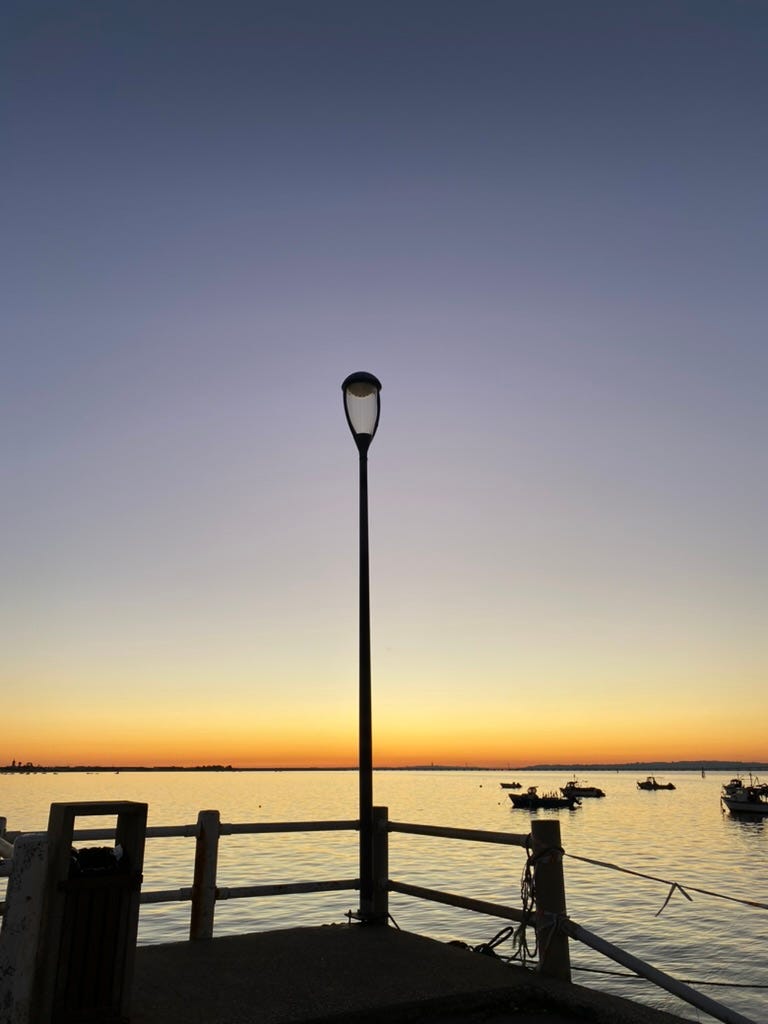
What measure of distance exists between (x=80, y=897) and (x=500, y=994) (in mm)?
3084

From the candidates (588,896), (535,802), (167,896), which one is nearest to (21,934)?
(167,896)

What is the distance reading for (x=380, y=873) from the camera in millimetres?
7977

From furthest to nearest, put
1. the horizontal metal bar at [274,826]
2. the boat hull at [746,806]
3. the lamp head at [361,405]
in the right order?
the boat hull at [746,806] → the lamp head at [361,405] → the horizontal metal bar at [274,826]

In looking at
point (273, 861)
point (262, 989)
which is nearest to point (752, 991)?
point (262, 989)

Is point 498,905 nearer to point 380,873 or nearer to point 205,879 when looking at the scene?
point 380,873

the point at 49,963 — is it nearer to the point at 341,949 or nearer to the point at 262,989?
the point at 262,989

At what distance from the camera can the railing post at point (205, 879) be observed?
7.11 metres

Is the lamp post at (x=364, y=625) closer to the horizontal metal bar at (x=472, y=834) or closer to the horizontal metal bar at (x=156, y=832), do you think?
the horizontal metal bar at (x=472, y=834)

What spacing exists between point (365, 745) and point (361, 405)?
4042 mm

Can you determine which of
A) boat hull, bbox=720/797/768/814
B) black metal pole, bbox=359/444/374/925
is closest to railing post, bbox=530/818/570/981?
black metal pole, bbox=359/444/374/925

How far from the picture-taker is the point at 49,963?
14.9 feet

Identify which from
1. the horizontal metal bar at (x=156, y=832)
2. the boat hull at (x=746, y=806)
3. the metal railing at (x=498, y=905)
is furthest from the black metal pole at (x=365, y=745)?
the boat hull at (x=746, y=806)

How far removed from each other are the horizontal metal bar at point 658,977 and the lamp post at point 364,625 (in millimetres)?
2037

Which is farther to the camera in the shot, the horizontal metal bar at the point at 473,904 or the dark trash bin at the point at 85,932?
the horizontal metal bar at the point at 473,904
